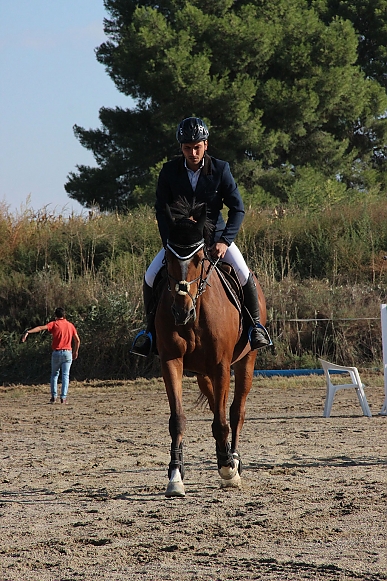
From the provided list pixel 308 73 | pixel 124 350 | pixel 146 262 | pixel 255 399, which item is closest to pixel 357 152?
pixel 308 73

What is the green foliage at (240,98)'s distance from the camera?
30.8m

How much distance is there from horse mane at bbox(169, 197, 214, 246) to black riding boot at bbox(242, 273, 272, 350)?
3.54 feet

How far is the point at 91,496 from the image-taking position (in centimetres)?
683

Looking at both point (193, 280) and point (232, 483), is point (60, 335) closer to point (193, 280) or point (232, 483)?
point (232, 483)

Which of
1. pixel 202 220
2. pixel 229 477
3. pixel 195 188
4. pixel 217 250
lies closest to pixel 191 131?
pixel 195 188

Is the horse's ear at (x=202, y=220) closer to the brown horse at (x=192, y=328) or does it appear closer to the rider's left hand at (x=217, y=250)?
the brown horse at (x=192, y=328)

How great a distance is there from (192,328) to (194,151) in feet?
5.25

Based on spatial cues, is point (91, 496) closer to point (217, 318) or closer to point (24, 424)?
point (217, 318)

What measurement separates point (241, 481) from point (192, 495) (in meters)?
0.68

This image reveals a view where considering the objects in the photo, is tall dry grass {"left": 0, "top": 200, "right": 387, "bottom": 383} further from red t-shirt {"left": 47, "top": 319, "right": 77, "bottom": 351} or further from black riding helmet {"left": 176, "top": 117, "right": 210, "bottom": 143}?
black riding helmet {"left": 176, "top": 117, "right": 210, "bottom": 143}

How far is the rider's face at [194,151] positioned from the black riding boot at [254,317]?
4.91ft

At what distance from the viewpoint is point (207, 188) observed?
7387 mm

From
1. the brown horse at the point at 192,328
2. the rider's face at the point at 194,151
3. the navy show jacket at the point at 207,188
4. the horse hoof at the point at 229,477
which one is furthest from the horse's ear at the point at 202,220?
the horse hoof at the point at 229,477

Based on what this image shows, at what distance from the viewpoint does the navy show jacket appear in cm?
732
